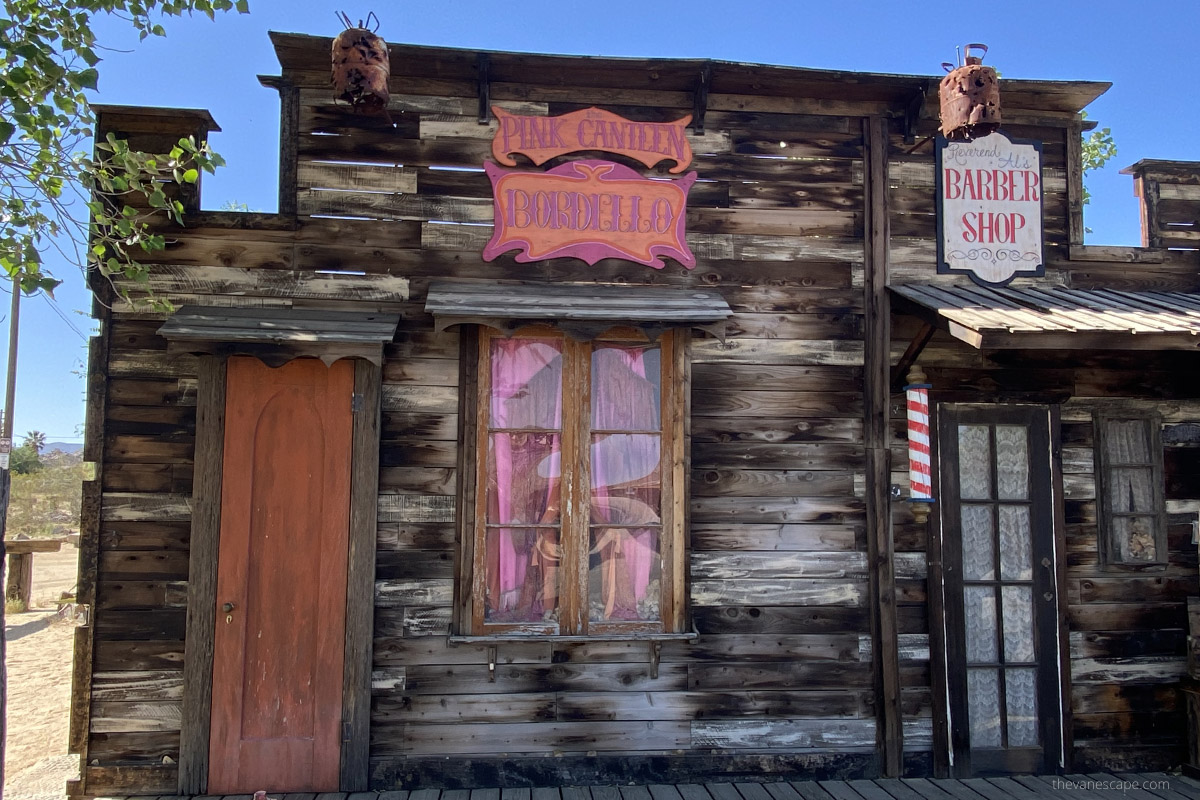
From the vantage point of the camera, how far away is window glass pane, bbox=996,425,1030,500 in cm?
504

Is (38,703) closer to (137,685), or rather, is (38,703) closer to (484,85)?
(137,685)

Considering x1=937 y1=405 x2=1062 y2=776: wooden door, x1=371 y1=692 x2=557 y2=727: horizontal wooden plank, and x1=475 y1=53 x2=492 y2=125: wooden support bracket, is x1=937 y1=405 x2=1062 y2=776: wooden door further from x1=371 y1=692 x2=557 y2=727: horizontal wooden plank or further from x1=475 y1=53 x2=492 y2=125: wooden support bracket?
x1=475 y1=53 x2=492 y2=125: wooden support bracket

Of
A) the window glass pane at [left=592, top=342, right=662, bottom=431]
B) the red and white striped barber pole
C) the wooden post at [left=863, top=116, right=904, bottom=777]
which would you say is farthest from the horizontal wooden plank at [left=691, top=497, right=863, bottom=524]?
the window glass pane at [left=592, top=342, right=662, bottom=431]

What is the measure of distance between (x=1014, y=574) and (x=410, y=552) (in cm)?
369

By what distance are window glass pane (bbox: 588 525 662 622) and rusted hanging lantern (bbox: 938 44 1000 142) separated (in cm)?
295

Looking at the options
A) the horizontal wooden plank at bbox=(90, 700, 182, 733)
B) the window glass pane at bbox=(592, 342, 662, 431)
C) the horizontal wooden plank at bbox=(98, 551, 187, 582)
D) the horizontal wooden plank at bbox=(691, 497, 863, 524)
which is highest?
the window glass pane at bbox=(592, 342, 662, 431)

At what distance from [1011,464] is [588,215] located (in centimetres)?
307

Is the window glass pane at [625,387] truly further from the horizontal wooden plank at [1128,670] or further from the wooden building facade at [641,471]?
the horizontal wooden plank at [1128,670]

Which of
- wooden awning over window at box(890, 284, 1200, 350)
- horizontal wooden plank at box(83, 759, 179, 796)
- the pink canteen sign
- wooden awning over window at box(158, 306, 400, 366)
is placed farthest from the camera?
the pink canteen sign

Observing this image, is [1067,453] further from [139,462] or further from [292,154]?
[139,462]

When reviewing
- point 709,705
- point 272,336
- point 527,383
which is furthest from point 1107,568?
point 272,336

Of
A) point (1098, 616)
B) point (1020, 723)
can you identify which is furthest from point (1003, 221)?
point (1020, 723)

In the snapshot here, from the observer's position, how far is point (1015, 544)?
5016mm

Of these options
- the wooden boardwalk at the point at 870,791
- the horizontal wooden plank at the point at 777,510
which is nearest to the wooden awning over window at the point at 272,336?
the horizontal wooden plank at the point at 777,510
